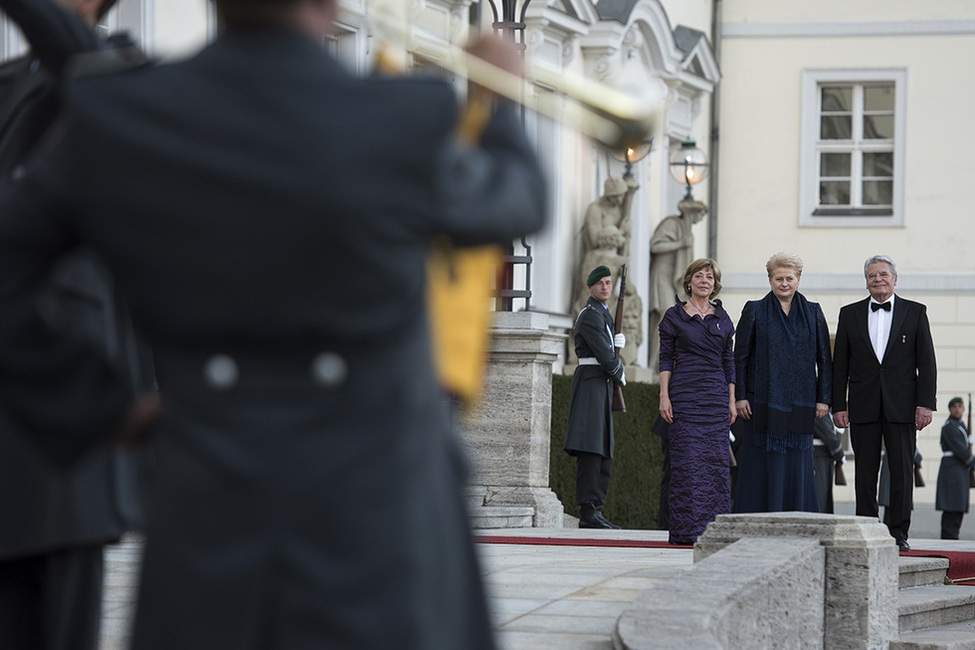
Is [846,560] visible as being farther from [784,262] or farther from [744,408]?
[784,262]

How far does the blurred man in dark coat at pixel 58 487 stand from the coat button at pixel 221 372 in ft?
2.52

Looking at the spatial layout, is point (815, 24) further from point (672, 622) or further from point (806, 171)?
point (672, 622)

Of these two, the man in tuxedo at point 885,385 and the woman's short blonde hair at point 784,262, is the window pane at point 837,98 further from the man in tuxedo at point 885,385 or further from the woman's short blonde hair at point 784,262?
the woman's short blonde hair at point 784,262

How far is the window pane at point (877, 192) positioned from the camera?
27469 millimetres

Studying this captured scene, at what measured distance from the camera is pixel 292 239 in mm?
2287

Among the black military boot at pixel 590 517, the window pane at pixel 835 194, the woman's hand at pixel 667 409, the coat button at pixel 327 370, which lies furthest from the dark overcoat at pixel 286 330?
the window pane at pixel 835 194

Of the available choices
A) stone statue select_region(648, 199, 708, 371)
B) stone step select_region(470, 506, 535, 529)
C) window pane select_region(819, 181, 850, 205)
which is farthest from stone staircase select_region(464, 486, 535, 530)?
window pane select_region(819, 181, 850, 205)

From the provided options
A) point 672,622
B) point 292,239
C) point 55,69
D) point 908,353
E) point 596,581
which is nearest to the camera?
point 292,239

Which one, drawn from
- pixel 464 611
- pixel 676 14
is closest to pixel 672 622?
pixel 464 611

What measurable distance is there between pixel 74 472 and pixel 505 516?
31.7 feet

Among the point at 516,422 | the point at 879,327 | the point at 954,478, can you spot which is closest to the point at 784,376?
the point at 879,327

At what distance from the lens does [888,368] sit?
10.1m

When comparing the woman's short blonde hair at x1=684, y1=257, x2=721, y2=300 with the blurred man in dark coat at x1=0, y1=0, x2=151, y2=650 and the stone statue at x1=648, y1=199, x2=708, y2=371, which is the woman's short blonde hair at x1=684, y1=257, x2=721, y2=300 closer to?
the blurred man in dark coat at x1=0, y1=0, x2=151, y2=650

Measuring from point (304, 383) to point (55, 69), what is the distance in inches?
47.1
